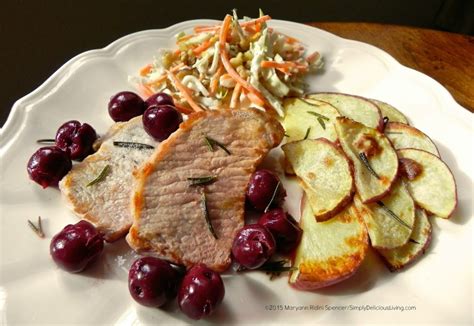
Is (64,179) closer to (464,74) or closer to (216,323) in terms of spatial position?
(216,323)

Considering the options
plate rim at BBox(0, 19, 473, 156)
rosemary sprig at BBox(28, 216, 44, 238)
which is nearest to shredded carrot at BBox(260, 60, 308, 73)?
plate rim at BBox(0, 19, 473, 156)

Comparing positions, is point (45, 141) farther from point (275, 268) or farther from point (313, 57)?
point (313, 57)

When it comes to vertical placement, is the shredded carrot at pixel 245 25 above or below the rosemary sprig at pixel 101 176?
above

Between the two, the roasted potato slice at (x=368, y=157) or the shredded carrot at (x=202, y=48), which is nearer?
the roasted potato slice at (x=368, y=157)

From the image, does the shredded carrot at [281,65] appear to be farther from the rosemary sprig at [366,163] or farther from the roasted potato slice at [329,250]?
the roasted potato slice at [329,250]

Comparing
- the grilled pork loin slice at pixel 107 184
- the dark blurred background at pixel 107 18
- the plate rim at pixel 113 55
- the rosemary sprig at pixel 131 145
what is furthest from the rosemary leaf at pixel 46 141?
the dark blurred background at pixel 107 18

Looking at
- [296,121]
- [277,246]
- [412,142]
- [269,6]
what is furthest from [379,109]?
[269,6]
